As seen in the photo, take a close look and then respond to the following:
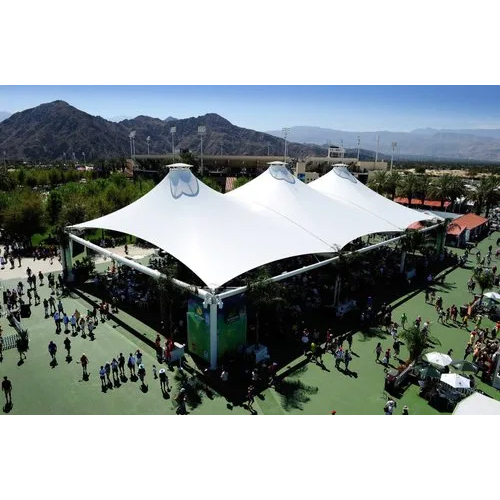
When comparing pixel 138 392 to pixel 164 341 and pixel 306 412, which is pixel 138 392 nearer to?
pixel 164 341

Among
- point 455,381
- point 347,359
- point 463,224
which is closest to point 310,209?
point 347,359

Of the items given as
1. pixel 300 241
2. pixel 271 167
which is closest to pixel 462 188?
pixel 271 167

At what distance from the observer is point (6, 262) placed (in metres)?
24.8

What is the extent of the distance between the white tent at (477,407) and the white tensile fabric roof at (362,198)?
15786 mm

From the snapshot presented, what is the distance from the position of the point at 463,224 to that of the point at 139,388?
31.9m

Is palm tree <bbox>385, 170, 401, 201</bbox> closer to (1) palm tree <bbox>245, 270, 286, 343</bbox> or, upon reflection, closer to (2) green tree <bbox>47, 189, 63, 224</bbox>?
(2) green tree <bbox>47, 189, 63, 224</bbox>

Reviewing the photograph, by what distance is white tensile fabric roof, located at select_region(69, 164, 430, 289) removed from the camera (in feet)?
50.6

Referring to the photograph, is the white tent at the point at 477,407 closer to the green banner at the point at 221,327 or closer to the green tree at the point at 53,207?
the green banner at the point at 221,327

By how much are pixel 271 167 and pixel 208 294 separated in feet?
47.3

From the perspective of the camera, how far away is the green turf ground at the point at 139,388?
1153 cm

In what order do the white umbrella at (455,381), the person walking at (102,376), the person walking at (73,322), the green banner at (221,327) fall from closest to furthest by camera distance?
the white umbrella at (455,381) → the person walking at (102,376) → the green banner at (221,327) → the person walking at (73,322)

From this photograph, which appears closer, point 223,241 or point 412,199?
point 223,241

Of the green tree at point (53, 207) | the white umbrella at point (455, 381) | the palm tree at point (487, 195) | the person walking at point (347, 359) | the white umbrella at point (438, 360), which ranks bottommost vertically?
the person walking at point (347, 359)

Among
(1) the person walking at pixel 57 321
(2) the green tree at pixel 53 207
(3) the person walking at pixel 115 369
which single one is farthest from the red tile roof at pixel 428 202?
(3) the person walking at pixel 115 369
